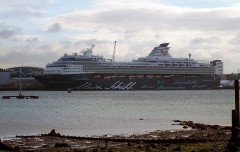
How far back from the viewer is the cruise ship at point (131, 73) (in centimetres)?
12181

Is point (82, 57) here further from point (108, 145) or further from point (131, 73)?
point (108, 145)

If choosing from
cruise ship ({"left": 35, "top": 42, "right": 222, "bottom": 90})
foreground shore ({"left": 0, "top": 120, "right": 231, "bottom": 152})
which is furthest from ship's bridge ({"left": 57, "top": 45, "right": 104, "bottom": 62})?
foreground shore ({"left": 0, "top": 120, "right": 231, "bottom": 152})

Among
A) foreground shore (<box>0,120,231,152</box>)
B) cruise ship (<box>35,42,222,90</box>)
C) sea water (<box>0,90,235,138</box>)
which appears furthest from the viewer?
cruise ship (<box>35,42,222,90</box>)

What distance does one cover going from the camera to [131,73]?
4966 inches

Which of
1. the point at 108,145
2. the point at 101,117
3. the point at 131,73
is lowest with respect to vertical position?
the point at 101,117

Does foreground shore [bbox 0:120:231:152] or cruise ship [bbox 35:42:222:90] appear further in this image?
cruise ship [bbox 35:42:222:90]

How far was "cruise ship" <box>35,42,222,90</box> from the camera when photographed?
122m

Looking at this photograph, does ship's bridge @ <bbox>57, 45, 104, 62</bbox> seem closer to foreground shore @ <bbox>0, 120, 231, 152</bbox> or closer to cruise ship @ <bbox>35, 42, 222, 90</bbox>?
cruise ship @ <bbox>35, 42, 222, 90</bbox>

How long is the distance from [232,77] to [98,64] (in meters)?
100

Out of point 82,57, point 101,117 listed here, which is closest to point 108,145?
point 101,117

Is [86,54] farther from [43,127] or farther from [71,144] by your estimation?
[71,144]

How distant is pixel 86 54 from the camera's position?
12762 cm

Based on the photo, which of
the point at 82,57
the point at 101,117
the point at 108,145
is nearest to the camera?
the point at 108,145

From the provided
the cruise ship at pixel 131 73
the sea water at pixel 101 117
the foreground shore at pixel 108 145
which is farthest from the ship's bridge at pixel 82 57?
the foreground shore at pixel 108 145
